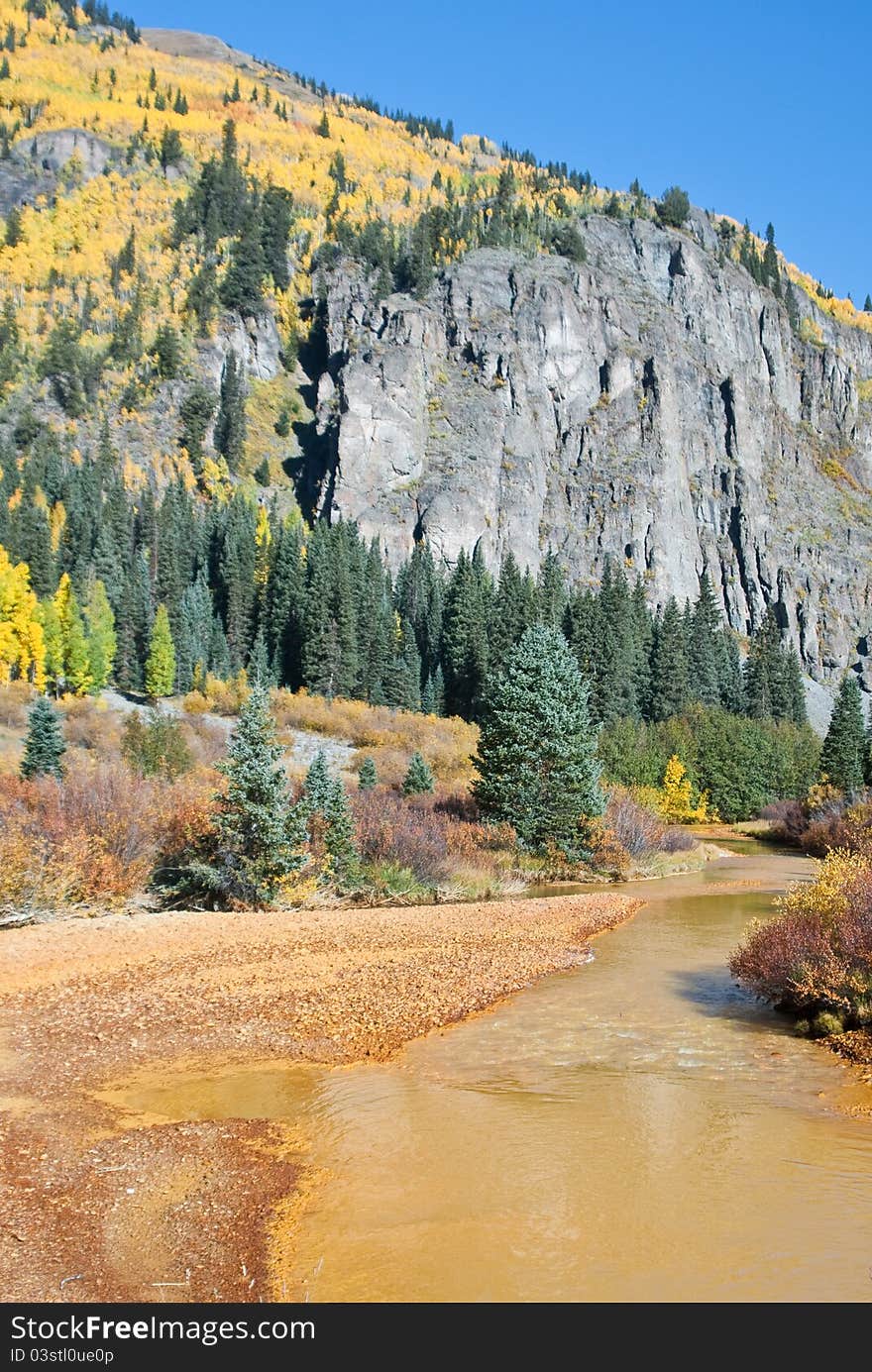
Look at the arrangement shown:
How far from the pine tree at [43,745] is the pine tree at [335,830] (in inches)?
440

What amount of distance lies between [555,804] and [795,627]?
119555 millimetres

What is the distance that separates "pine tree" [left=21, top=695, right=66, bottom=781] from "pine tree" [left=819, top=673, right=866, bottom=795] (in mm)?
48738

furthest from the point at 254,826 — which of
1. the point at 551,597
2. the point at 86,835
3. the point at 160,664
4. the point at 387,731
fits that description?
the point at 551,597

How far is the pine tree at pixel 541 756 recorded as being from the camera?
1378 inches

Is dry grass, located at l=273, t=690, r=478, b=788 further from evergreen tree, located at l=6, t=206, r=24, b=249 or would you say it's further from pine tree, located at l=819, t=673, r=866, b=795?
evergreen tree, located at l=6, t=206, r=24, b=249

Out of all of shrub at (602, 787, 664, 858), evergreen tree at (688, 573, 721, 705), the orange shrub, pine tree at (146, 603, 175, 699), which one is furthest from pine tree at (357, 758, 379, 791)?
evergreen tree at (688, 573, 721, 705)

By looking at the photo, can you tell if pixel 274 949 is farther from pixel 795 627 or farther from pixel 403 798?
pixel 795 627

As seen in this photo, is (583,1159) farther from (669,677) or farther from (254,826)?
(669,677)

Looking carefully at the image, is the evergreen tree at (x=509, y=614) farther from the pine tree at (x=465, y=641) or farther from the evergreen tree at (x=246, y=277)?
the evergreen tree at (x=246, y=277)

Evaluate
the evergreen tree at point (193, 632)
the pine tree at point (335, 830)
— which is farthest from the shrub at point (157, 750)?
the evergreen tree at point (193, 632)

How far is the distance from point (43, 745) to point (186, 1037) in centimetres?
A: 2402

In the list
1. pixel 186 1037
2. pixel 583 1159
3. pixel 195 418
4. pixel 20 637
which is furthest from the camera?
pixel 195 418

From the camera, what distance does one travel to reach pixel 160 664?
241 feet
